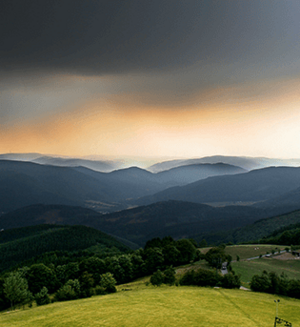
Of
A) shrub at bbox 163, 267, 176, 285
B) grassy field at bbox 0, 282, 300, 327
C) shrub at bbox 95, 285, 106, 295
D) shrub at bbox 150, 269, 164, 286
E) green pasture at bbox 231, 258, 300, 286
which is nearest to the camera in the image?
grassy field at bbox 0, 282, 300, 327

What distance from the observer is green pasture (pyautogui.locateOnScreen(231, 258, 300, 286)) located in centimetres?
7633

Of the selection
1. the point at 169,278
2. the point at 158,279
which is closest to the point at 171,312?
the point at 158,279

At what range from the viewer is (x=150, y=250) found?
94188 millimetres

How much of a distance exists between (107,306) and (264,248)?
100m

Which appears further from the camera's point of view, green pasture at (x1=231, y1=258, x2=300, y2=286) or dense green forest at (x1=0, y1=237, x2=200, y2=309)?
green pasture at (x1=231, y1=258, x2=300, y2=286)

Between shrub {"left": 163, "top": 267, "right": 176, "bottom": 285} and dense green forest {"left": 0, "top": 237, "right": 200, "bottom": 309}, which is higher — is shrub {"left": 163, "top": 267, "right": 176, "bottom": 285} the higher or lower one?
the higher one

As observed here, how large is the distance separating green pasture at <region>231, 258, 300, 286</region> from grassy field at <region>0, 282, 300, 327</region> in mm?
26353

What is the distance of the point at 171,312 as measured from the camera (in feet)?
129

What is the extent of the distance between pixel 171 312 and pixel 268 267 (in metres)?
58.7

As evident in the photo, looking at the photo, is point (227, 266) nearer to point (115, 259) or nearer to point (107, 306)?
point (115, 259)

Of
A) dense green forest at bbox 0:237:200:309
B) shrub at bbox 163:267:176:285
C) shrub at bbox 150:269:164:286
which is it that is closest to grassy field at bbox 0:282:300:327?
shrub at bbox 150:269:164:286

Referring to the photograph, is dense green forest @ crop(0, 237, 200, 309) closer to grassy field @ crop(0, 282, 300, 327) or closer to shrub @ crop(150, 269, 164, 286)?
shrub @ crop(150, 269, 164, 286)

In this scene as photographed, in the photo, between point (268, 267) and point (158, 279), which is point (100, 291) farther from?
point (268, 267)

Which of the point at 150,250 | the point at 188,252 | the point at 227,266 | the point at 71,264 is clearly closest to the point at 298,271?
the point at 227,266
